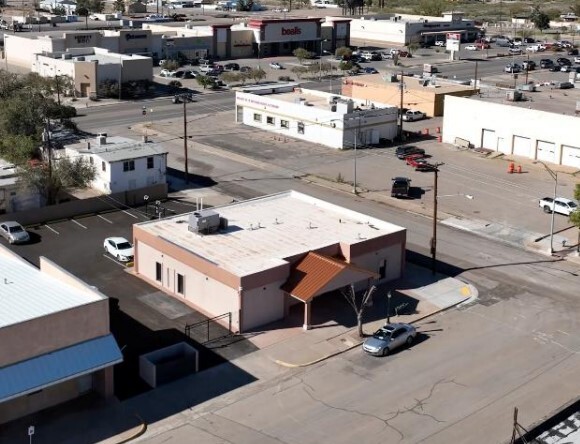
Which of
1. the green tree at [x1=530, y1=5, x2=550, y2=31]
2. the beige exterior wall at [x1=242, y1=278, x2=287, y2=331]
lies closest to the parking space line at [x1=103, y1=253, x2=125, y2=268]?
the beige exterior wall at [x1=242, y1=278, x2=287, y2=331]

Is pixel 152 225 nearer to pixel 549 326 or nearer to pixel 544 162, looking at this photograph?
pixel 549 326

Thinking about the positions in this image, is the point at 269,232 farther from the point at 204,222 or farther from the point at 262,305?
the point at 262,305

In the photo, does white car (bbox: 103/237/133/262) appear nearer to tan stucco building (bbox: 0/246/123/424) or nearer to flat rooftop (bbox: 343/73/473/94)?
tan stucco building (bbox: 0/246/123/424)

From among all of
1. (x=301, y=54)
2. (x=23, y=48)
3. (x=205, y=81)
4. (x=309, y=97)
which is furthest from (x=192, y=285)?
(x=301, y=54)

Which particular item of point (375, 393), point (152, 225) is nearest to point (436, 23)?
point (152, 225)

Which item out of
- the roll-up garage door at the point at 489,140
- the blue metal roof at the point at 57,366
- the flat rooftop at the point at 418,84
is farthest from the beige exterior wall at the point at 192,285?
the flat rooftop at the point at 418,84

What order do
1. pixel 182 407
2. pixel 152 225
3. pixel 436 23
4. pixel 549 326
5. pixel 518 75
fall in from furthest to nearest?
pixel 436 23 < pixel 518 75 < pixel 152 225 < pixel 549 326 < pixel 182 407
